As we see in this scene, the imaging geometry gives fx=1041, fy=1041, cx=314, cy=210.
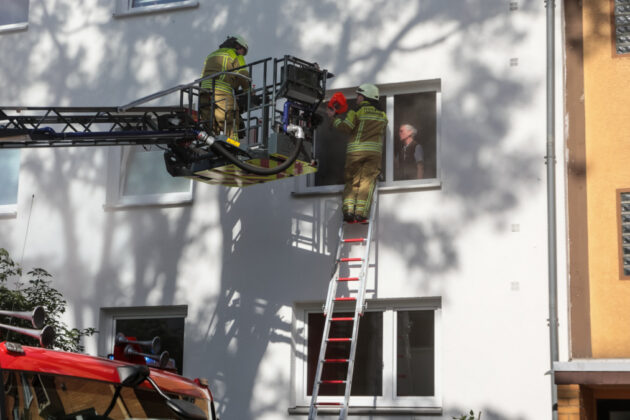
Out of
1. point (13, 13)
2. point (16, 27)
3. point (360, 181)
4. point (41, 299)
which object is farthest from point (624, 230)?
point (13, 13)

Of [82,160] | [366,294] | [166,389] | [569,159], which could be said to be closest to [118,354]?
[166,389]

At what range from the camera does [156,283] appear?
39.9ft

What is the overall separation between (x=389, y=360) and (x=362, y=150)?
7.39 feet

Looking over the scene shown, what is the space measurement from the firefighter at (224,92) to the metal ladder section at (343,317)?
1.73m

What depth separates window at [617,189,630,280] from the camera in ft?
33.4

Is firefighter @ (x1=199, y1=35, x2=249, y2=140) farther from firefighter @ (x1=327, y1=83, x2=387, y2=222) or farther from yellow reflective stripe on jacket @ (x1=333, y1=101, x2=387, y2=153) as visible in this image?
yellow reflective stripe on jacket @ (x1=333, y1=101, x2=387, y2=153)

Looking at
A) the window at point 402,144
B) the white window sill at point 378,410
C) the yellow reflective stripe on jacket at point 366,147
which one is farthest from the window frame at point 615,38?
the white window sill at point 378,410

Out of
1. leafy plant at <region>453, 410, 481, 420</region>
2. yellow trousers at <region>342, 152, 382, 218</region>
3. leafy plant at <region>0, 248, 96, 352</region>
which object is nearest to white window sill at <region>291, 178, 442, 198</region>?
yellow trousers at <region>342, 152, 382, 218</region>

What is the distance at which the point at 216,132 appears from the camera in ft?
33.9

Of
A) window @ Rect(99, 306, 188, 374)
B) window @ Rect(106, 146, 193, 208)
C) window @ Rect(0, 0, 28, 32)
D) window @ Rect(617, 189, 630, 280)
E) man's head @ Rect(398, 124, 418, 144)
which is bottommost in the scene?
window @ Rect(99, 306, 188, 374)

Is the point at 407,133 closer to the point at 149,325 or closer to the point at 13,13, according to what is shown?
the point at 149,325

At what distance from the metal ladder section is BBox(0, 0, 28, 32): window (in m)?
5.87

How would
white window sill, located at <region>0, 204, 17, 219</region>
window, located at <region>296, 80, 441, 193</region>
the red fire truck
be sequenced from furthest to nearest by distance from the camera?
white window sill, located at <region>0, 204, 17, 219</region>
window, located at <region>296, 80, 441, 193</region>
the red fire truck

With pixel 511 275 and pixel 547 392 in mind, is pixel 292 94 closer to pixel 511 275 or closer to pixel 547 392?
pixel 511 275
